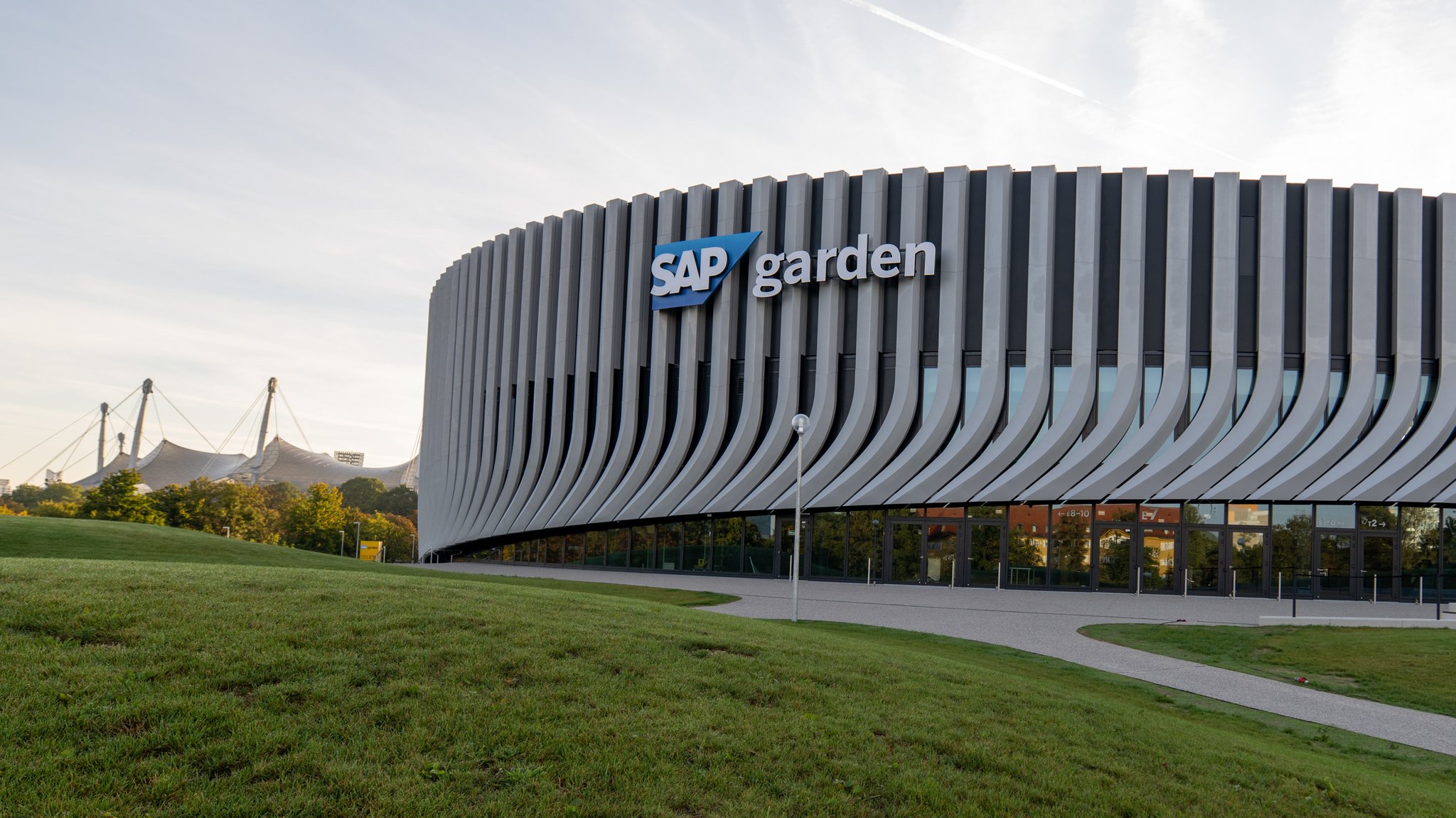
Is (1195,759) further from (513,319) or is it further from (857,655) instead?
(513,319)

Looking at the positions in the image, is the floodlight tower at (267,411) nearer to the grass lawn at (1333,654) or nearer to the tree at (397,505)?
the tree at (397,505)

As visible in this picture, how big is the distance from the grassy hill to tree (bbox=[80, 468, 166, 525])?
6965 cm

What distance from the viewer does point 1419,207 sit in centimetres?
3394

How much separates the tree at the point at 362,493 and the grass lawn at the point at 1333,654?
132 m

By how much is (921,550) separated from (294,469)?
424ft

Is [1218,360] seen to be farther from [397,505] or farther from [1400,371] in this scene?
[397,505]

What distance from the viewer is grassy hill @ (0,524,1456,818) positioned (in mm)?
6316

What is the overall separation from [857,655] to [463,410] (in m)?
43.4

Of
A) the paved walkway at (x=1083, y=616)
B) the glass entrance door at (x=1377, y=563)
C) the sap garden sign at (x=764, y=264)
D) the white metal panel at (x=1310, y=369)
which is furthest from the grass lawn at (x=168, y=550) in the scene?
the glass entrance door at (x=1377, y=563)

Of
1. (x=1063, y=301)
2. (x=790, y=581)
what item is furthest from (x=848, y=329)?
(x=790, y=581)

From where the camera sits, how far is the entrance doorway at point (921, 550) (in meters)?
36.6

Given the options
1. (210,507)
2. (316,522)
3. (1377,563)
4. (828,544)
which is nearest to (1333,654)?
(1377,563)

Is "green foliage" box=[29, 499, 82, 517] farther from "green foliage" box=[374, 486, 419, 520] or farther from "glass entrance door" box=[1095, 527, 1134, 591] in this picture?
"glass entrance door" box=[1095, 527, 1134, 591]

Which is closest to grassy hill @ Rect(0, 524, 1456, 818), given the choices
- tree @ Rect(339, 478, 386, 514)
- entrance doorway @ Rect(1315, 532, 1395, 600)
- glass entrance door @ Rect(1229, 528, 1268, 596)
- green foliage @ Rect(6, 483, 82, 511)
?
glass entrance door @ Rect(1229, 528, 1268, 596)
